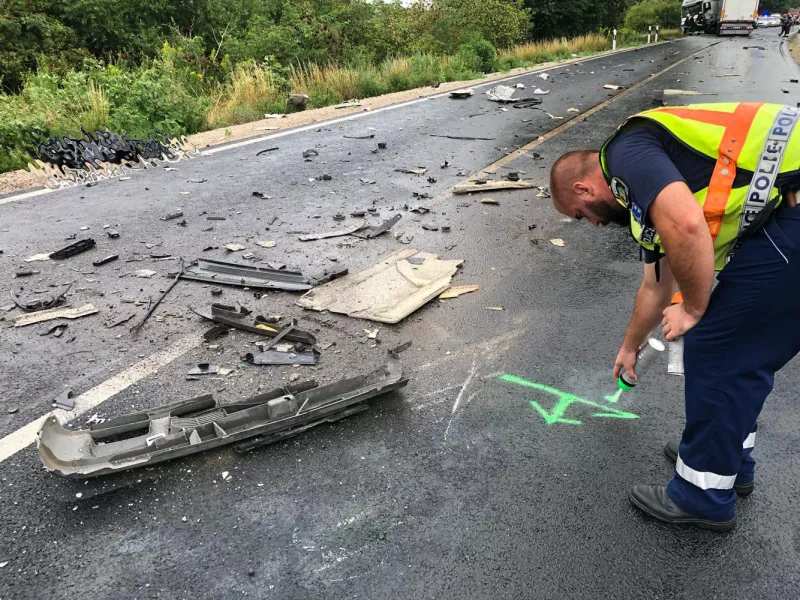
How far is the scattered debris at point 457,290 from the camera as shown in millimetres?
4445

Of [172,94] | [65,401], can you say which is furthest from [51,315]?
[172,94]

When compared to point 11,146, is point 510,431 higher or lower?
lower

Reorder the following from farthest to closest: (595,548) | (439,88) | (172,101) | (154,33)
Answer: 1. (154,33)
2. (439,88)
3. (172,101)
4. (595,548)

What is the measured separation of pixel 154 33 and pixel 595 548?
25825mm

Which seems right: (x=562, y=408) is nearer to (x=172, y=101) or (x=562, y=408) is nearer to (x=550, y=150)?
(x=550, y=150)

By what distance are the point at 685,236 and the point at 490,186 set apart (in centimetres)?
527

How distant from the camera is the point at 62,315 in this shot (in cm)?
419

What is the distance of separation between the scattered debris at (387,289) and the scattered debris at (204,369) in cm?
92

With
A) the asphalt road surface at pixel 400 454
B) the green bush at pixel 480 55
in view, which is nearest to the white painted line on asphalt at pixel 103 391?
the asphalt road surface at pixel 400 454

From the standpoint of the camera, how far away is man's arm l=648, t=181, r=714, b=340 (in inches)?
73.2

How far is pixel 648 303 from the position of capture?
2.49 m

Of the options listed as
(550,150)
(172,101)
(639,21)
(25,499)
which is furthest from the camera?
(639,21)

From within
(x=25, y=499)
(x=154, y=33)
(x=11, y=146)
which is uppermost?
(x=154, y=33)

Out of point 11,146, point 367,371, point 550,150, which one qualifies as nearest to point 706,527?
point 367,371
